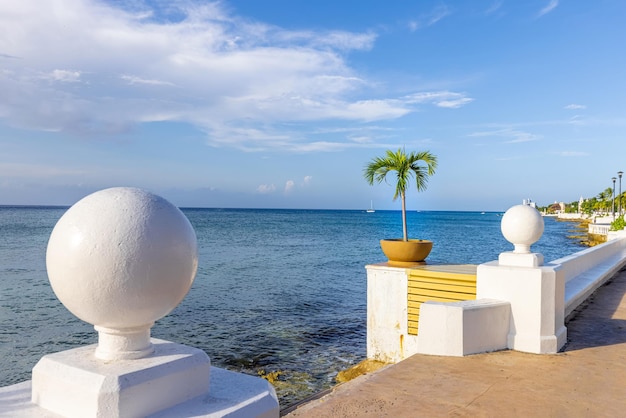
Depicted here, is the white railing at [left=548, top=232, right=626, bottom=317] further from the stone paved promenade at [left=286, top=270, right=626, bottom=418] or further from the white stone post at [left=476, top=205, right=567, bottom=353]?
the stone paved promenade at [left=286, top=270, right=626, bottom=418]

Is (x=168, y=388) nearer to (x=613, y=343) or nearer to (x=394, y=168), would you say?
(x=613, y=343)

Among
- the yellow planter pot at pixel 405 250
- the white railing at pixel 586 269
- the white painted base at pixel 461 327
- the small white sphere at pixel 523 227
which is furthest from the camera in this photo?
the yellow planter pot at pixel 405 250

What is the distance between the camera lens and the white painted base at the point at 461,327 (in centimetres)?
560

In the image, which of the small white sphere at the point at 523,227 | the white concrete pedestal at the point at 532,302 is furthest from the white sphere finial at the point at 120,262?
the small white sphere at the point at 523,227

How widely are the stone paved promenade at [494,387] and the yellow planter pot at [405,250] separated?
11.4 feet

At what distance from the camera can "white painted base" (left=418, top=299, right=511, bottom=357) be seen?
5.60m

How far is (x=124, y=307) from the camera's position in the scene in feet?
6.02

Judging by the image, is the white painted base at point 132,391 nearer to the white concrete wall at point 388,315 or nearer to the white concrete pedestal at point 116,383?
the white concrete pedestal at point 116,383

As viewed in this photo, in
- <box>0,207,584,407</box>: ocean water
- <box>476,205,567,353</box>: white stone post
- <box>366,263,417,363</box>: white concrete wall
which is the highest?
<box>476,205,567,353</box>: white stone post

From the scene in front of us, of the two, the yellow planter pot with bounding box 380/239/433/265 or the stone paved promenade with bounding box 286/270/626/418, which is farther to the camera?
the yellow planter pot with bounding box 380/239/433/265

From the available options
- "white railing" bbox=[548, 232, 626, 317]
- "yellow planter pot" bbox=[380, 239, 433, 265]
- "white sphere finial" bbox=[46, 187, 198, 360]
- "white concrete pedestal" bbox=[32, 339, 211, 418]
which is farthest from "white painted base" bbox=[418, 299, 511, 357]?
"white sphere finial" bbox=[46, 187, 198, 360]

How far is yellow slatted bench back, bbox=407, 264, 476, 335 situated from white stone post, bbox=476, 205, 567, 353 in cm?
160

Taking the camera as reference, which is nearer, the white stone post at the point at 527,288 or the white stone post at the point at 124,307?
the white stone post at the point at 124,307

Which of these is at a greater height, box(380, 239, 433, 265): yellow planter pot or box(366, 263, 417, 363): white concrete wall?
box(380, 239, 433, 265): yellow planter pot
